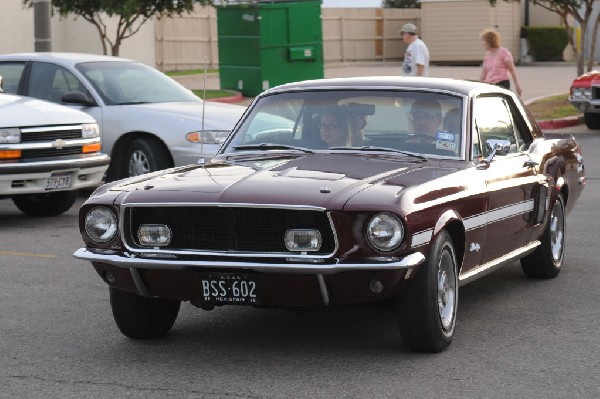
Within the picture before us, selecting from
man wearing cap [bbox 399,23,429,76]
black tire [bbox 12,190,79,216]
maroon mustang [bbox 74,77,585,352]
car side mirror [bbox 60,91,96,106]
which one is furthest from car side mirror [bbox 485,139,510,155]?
man wearing cap [bbox 399,23,429,76]

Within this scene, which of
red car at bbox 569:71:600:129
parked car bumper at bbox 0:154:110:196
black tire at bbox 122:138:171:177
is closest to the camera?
parked car bumper at bbox 0:154:110:196

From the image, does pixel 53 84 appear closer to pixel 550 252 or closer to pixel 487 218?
pixel 550 252

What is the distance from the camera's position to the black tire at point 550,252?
30.0 feet

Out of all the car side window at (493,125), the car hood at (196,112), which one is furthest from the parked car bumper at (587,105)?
the car side window at (493,125)

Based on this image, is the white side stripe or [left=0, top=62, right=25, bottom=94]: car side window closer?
the white side stripe

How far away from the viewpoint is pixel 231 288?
667 centimetres

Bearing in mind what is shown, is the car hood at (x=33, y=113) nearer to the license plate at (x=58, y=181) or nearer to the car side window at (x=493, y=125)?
the license plate at (x=58, y=181)

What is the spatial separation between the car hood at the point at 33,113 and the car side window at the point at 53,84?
118 centimetres

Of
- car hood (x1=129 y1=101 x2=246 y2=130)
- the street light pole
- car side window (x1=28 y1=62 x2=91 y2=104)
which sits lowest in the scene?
car hood (x1=129 y1=101 x2=246 y2=130)

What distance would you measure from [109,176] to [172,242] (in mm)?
7684

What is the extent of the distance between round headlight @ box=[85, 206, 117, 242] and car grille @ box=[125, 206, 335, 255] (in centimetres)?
12

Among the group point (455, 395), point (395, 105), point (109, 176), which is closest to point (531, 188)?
point (395, 105)

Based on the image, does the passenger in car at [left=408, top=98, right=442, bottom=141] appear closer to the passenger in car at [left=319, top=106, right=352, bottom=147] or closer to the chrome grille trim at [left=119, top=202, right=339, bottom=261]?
the passenger in car at [left=319, top=106, right=352, bottom=147]

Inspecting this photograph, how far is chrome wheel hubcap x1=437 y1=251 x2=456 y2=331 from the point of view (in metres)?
7.04
